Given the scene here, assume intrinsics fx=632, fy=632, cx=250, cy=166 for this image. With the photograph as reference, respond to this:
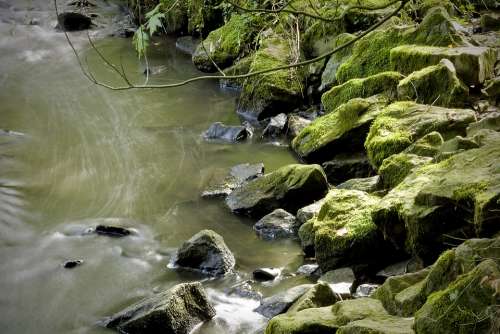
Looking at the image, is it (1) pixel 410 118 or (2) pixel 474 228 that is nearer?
(2) pixel 474 228

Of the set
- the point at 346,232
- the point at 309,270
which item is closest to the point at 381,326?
the point at 346,232

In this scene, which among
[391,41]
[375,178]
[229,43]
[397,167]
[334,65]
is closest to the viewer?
[397,167]

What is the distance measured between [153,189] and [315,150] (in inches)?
80.5

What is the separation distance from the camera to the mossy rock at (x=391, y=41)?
7.88 meters

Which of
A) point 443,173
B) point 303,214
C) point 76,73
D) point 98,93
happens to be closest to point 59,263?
point 303,214

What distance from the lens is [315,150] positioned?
769cm

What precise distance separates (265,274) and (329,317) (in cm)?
189

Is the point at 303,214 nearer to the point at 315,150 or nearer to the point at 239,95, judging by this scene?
the point at 315,150

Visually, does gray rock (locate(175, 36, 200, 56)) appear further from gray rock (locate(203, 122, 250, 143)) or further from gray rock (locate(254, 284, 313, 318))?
gray rock (locate(254, 284, 313, 318))

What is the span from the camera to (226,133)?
9273 millimetres

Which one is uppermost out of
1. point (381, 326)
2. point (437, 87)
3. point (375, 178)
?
point (437, 87)

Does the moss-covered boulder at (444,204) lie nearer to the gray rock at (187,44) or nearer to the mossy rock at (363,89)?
the mossy rock at (363,89)

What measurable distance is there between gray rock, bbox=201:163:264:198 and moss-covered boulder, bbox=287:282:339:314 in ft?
9.98

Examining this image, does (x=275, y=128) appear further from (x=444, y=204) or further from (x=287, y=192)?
(x=444, y=204)
